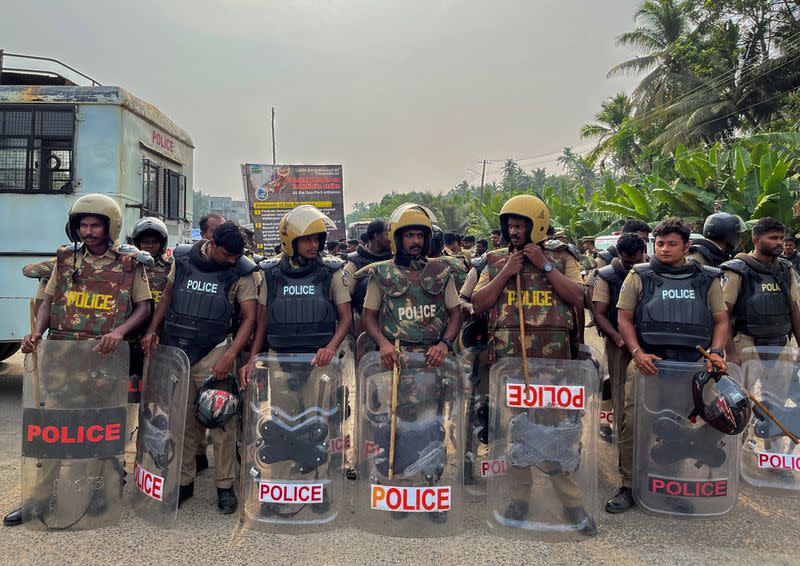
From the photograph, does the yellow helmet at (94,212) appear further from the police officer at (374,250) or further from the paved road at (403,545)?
the police officer at (374,250)

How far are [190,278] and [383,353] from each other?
131 cm

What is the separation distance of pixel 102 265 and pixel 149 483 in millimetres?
1351

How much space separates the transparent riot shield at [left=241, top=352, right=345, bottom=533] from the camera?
342cm

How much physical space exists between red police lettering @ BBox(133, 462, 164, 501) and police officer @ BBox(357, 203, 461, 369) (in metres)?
1.47

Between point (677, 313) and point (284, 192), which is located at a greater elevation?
point (284, 192)

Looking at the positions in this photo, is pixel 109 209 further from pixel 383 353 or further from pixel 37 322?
pixel 383 353

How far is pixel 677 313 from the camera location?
3629 mm

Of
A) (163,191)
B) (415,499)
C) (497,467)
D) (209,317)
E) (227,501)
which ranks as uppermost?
(163,191)

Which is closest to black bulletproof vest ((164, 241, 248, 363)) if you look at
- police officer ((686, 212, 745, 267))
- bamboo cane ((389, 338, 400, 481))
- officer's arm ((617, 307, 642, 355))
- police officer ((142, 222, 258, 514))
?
police officer ((142, 222, 258, 514))

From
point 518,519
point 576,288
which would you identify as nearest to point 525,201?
point 576,288

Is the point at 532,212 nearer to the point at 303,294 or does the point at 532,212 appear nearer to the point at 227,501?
the point at 303,294

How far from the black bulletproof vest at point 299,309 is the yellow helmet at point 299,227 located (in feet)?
0.50

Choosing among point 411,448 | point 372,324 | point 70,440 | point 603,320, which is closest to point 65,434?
point 70,440

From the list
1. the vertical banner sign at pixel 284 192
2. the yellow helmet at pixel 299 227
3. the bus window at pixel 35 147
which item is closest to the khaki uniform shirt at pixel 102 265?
the yellow helmet at pixel 299 227
